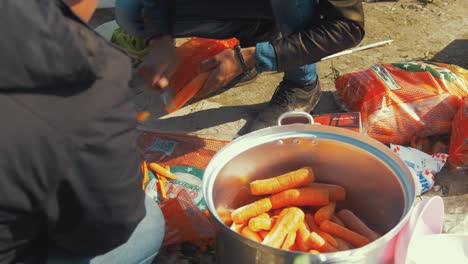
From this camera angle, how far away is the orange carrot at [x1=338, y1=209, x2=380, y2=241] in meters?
1.73

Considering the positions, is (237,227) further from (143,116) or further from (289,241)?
(143,116)

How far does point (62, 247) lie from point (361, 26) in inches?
53.9

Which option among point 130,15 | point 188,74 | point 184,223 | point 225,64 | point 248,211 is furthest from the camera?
point 130,15

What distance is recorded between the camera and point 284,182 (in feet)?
5.83

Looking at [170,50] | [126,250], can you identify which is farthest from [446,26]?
[126,250]

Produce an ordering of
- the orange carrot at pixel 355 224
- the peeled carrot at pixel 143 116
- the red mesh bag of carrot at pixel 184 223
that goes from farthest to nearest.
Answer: the peeled carrot at pixel 143 116
the red mesh bag of carrot at pixel 184 223
the orange carrot at pixel 355 224

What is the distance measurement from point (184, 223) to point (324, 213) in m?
0.51

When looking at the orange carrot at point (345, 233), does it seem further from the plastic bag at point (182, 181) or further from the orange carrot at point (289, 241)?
the plastic bag at point (182, 181)

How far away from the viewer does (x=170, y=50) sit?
228 cm

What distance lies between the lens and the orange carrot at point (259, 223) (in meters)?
1.69

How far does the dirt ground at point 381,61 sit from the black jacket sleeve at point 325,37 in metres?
0.49

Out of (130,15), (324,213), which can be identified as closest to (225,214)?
(324,213)

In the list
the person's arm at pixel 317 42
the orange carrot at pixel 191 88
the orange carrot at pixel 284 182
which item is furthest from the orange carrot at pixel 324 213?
the orange carrot at pixel 191 88

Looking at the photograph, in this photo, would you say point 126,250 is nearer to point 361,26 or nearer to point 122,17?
point 361,26
